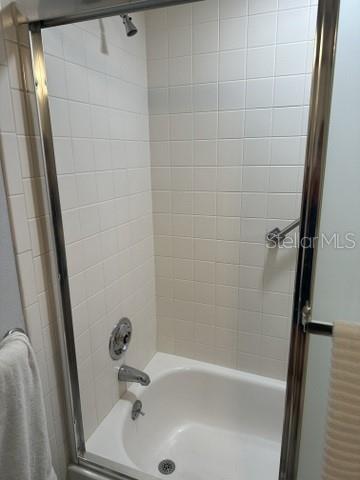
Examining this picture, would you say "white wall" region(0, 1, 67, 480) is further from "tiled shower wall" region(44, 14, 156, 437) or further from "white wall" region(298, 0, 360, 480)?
"white wall" region(298, 0, 360, 480)

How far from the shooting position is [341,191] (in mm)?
753

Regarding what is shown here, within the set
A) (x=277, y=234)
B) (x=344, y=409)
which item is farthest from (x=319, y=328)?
(x=277, y=234)

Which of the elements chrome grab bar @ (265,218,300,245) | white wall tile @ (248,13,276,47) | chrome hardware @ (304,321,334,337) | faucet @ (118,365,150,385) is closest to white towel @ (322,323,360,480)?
chrome hardware @ (304,321,334,337)

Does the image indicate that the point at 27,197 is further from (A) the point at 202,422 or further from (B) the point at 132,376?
(A) the point at 202,422

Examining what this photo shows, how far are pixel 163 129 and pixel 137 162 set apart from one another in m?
0.22

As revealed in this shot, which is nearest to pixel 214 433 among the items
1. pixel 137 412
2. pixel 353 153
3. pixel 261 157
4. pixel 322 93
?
pixel 137 412

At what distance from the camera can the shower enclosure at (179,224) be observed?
110 cm

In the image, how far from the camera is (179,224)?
1622mm

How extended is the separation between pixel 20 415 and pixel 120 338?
0.68 meters

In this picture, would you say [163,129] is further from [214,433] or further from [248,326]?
[214,433]

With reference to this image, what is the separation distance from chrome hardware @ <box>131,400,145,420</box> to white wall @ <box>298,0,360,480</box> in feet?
2.64

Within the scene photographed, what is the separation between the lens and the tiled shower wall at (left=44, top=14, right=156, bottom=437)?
3.47 ft

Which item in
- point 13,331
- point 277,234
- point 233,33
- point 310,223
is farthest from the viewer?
point 277,234

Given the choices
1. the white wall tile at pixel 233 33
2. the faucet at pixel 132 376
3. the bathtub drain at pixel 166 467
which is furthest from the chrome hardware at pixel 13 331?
the white wall tile at pixel 233 33
